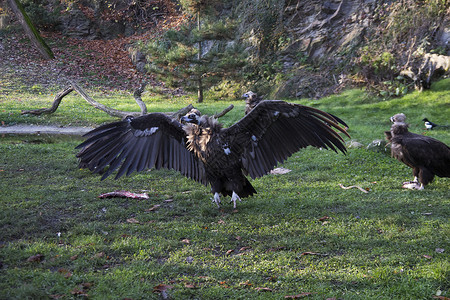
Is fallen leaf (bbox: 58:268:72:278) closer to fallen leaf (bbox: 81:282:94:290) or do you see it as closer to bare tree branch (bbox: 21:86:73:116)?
fallen leaf (bbox: 81:282:94:290)

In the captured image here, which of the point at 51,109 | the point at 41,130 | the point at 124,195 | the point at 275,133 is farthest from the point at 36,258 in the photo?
the point at 51,109

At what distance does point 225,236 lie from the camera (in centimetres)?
493

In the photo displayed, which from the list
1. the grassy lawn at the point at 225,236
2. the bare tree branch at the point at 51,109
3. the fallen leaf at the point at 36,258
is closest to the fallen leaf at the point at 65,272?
the grassy lawn at the point at 225,236

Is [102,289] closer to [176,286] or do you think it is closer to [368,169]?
[176,286]

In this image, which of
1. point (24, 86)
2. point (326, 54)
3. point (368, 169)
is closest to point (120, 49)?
point (24, 86)

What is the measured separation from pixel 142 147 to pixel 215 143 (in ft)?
3.39

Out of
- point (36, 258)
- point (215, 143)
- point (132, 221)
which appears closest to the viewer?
point (36, 258)

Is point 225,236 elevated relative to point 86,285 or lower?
lower

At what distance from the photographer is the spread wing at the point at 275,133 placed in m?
5.28

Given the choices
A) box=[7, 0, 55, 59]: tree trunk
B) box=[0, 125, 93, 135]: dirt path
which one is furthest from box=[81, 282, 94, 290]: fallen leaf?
box=[7, 0, 55, 59]: tree trunk

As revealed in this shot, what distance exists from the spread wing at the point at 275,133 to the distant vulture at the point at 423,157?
1.78 metres

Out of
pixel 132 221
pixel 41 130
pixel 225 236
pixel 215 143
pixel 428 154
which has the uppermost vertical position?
pixel 215 143

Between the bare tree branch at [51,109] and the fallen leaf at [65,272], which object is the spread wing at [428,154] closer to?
the fallen leaf at [65,272]

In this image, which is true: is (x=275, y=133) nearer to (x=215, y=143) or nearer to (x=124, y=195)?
(x=215, y=143)
